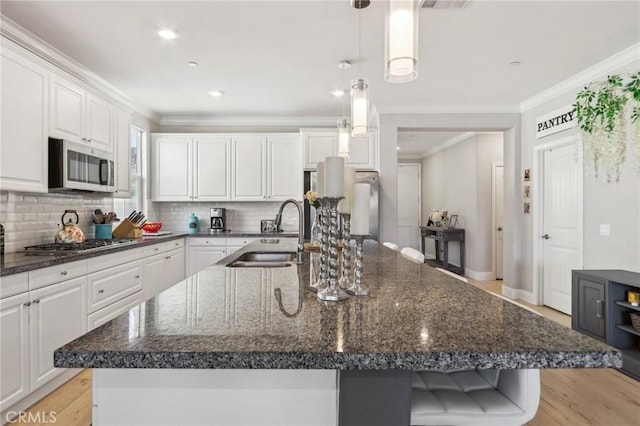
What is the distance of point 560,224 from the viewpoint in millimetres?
4266

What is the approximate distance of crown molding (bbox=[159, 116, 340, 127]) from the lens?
5.45 metres

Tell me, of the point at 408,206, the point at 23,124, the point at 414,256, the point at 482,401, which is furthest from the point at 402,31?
the point at 408,206

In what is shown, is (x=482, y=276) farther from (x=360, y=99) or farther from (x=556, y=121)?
(x=360, y=99)

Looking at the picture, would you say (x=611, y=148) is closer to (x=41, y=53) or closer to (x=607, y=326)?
(x=607, y=326)

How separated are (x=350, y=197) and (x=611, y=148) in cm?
352

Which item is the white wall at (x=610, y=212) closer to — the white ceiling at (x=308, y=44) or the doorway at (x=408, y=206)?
the white ceiling at (x=308, y=44)

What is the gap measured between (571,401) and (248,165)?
430 cm

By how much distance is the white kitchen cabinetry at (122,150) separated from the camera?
146 inches

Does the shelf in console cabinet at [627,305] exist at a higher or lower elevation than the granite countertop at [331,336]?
lower

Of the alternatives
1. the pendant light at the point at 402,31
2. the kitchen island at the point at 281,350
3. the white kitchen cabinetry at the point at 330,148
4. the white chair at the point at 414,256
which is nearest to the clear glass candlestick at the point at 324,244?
the kitchen island at the point at 281,350

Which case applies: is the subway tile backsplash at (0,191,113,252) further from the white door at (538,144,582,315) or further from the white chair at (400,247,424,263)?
the white door at (538,144,582,315)

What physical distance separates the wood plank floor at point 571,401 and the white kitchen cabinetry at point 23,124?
141 centimetres

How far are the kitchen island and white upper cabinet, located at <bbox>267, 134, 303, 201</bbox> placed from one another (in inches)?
160

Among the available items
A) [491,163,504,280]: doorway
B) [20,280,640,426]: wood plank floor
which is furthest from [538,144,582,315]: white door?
[491,163,504,280]: doorway
